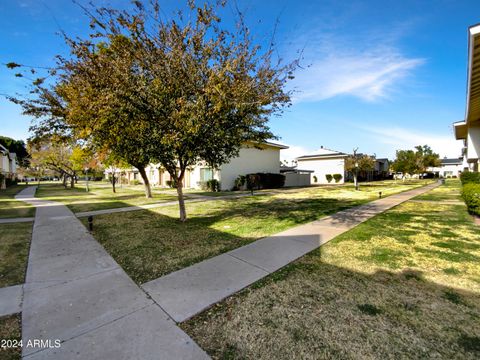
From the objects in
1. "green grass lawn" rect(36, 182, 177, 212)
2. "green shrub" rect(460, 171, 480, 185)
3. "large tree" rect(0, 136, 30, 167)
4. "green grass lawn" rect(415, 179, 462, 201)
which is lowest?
"green grass lawn" rect(415, 179, 462, 201)

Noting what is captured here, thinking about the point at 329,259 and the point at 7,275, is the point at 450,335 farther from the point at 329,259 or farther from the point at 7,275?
the point at 7,275

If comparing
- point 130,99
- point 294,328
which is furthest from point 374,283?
point 130,99

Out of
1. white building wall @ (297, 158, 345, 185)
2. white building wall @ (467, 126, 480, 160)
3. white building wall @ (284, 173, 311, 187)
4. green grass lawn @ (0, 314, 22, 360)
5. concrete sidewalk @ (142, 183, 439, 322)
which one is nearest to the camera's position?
green grass lawn @ (0, 314, 22, 360)

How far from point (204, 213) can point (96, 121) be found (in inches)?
225

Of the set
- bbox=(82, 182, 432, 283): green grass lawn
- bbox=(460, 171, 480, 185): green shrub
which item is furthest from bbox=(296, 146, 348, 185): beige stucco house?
bbox=(82, 182, 432, 283): green grass lawn

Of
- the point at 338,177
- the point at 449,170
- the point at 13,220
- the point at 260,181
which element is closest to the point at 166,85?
the point at 13,220

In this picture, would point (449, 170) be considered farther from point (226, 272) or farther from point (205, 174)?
point (226, 272)

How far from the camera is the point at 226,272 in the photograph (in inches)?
170

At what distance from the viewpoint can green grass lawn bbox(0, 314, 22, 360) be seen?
245cm

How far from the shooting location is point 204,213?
1058cm

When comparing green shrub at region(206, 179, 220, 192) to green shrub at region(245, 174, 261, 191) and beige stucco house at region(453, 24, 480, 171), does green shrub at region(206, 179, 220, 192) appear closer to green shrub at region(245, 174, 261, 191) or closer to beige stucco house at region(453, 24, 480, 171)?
green shrub at region(245, 174, 261, 191)

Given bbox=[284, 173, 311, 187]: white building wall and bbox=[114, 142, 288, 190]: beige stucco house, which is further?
bbox=[284, 173, 311, 187]: white building wall

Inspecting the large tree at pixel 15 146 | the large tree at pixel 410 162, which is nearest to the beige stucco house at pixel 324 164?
the large tree at pixel 410 162

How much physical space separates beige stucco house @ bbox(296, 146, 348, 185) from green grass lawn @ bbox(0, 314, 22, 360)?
36234mm
